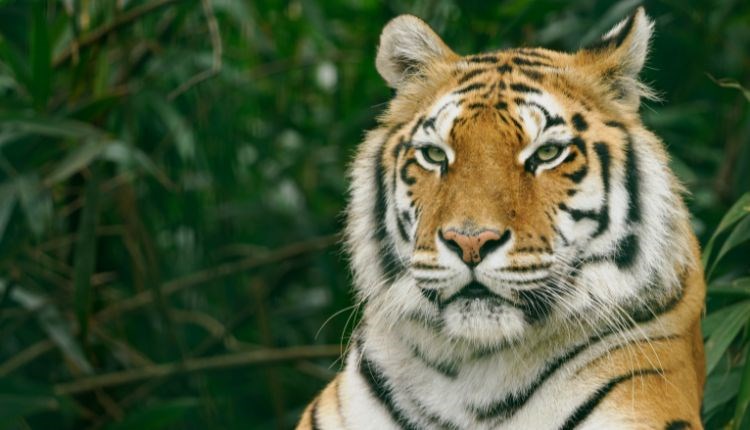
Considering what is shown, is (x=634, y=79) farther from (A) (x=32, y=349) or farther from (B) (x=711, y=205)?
(A) (x=32, y=349)

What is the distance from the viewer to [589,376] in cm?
260

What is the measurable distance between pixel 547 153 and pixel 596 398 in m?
0.52

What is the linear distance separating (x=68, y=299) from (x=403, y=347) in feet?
8.42

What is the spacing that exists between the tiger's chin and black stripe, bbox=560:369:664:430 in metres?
0.20

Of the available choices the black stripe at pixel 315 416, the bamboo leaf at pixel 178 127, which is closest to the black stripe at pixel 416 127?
the black stripe at pixel 315 416

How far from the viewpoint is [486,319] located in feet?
8.27

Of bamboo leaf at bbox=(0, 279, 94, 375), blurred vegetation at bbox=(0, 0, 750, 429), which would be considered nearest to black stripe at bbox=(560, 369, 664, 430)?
blurred vegetation at bbox=(0, 0, 750, 429)

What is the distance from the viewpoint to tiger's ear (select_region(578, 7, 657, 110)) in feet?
9.16

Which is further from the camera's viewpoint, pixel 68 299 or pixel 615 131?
pixel 68 299

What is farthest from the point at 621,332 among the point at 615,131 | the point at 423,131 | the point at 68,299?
the point at 68,299

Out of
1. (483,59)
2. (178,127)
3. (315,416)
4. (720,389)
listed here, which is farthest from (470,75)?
(178,127)

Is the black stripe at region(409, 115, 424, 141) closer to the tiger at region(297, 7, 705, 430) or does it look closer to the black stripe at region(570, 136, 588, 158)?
the tiger at region(297, 7, 705, 430)

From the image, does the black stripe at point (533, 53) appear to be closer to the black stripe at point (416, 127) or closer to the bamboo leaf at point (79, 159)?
the black stripe at point (416, 127)

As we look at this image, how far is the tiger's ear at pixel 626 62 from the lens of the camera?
279 cm
